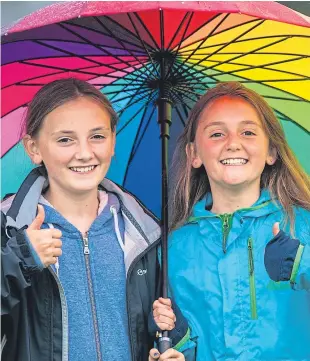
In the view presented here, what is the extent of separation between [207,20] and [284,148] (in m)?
0.67

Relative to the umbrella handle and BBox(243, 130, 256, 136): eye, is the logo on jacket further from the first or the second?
BBox(243, 130, 256, 136): eye

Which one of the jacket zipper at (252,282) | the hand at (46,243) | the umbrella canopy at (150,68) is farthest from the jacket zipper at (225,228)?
the hand at (46,243)

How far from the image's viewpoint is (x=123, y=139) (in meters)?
3.58

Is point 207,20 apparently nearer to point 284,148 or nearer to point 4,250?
point 284,148

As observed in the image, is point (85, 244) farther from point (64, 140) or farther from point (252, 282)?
point (252, 282)

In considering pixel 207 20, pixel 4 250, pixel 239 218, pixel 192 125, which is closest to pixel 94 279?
pixel 4 250

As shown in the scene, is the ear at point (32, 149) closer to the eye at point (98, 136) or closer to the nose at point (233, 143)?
the eye at point (98, 136)

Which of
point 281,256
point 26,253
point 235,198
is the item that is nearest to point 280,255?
point 281,256

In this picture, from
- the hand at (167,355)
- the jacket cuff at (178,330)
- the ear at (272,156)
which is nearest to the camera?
the hand at (167,355)

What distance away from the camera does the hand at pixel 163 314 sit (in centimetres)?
283

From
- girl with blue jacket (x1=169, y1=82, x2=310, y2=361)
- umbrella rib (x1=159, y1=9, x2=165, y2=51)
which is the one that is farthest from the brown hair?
girl with blue jacket (x1=169, y1=82, x2=310, y2=361)

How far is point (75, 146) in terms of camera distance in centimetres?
294

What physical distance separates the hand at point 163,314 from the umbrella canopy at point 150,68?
848 mm

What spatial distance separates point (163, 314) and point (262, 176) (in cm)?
84
